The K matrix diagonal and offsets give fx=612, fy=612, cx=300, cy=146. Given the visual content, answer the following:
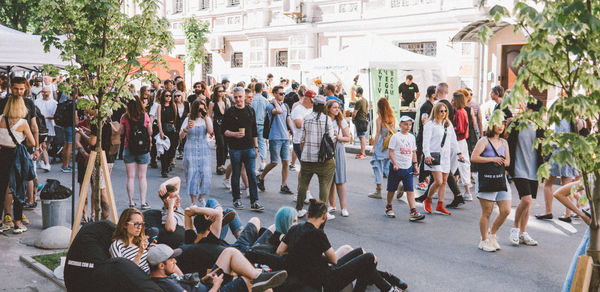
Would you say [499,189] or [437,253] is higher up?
[499,189]

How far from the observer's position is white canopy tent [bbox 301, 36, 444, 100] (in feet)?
56.0

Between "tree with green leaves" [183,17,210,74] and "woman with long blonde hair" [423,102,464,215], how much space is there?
23.1 meters

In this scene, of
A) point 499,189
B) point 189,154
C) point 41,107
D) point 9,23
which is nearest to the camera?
point 499,189

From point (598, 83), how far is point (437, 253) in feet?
14.5

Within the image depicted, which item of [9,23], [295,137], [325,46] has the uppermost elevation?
[9,23]

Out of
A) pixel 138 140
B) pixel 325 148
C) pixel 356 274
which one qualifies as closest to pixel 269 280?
pixel 356 274

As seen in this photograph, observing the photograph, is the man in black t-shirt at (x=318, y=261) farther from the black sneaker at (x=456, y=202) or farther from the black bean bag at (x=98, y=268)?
the black sneaker at (x=456, y=202)

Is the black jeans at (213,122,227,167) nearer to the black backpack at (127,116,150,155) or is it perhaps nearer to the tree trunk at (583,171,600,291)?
A: the black backpack at (127,116,150,155)

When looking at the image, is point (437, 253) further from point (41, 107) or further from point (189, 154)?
point (41, 107)

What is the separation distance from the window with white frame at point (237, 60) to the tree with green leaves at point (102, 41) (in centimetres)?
2474

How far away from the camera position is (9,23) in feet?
127

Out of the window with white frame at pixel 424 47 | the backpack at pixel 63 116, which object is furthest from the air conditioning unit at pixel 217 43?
the backpack at pixel 63 116

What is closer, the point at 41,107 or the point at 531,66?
the point at 531,66

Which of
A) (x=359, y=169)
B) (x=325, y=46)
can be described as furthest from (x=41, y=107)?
(x=325, y=46)
